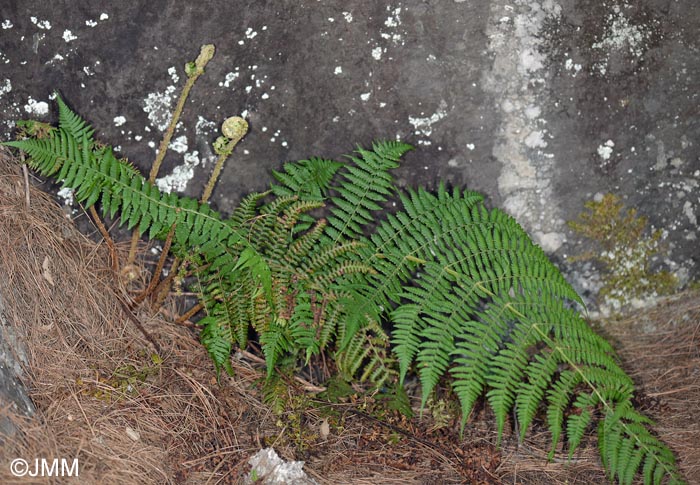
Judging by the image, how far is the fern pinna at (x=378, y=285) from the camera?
2.48m

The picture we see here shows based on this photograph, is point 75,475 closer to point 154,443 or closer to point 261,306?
point 154,443

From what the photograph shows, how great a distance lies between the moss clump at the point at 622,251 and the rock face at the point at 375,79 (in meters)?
0.20

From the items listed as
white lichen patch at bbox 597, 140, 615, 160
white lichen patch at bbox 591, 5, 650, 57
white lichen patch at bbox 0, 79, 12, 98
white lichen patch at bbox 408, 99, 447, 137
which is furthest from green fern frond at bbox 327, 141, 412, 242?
white lichen patch at bbox 0, 79, 12, 98

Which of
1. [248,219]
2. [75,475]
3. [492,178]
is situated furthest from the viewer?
[492,178]

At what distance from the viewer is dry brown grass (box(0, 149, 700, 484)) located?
2.47m

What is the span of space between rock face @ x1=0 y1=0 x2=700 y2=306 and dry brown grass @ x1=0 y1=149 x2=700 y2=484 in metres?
0.55

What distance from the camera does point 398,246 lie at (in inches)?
113

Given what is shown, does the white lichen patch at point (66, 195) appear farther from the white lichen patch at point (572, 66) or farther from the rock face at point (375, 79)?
the white lichen patch at point (572, 66)

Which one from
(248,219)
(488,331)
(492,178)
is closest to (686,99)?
(492,178)

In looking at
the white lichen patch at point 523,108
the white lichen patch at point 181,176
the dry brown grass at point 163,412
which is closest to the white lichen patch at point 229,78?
the white lichen patch at point 181,176

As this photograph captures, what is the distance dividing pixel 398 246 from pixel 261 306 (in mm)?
641

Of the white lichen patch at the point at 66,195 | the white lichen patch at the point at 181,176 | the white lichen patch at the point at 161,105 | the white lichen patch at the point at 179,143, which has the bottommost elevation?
the white lichen patch at the point at 66,195

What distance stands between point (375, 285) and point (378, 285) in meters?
0.06

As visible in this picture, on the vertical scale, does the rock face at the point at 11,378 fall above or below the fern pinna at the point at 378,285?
below
